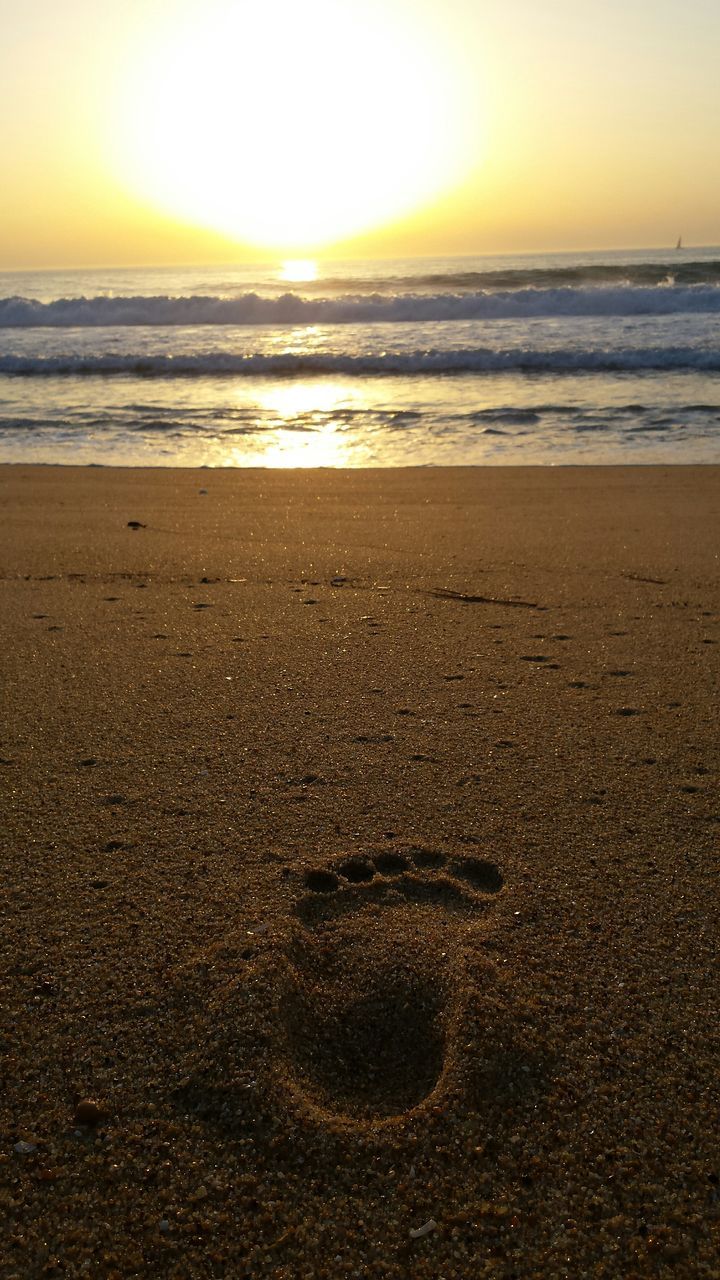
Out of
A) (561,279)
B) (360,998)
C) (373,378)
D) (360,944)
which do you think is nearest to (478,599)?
(360,944)

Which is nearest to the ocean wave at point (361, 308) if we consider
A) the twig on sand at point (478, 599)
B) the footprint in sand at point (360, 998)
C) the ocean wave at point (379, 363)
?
the ocean wave at point (379, 363)

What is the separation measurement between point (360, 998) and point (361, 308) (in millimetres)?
22566

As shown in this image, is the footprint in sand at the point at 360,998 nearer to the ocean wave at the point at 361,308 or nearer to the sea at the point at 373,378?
the sea at the point at 373,378

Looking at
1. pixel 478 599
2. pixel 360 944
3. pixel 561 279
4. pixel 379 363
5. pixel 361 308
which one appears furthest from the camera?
pixel 561 279

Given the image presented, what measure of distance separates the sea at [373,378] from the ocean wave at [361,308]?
2.3 inches

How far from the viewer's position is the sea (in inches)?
318

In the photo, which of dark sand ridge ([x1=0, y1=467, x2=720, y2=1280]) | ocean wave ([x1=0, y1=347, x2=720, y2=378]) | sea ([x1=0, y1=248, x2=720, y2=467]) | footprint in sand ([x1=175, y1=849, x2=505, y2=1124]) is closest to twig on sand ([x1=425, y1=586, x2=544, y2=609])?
dark sand ridge ([x1=0, y1=467, x2=720, y2=1280])

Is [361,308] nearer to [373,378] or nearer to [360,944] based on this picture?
[373,378]

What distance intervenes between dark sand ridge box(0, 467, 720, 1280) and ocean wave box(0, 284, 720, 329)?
19749mm

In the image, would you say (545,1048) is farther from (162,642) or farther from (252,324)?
(252,324)

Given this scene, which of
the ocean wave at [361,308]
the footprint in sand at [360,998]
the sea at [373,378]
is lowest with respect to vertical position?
the footprint in sand at [360,998]

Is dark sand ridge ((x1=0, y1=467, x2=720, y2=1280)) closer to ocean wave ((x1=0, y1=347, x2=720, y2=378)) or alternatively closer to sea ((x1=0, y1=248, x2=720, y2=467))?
sea ((x1=0, y1=248, x2=720, y2=467))

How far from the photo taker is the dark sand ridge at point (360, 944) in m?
1.07

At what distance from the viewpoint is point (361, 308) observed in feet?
72.6
